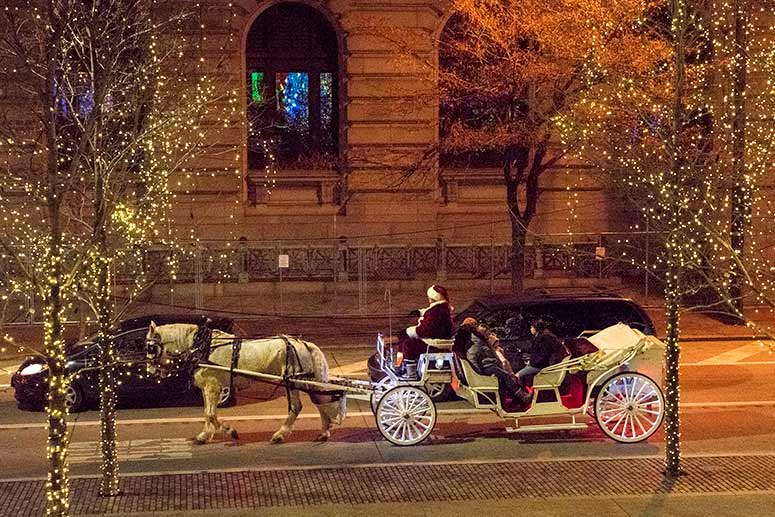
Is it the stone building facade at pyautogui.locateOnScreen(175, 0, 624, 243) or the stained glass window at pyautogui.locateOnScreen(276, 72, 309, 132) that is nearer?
the stone building facade at pyautogui.locateOnScreen(175, 0, 624, 243)

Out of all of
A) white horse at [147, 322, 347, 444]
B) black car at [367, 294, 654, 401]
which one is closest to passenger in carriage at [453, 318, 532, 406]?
white horse at [147, 322, 347, 444]

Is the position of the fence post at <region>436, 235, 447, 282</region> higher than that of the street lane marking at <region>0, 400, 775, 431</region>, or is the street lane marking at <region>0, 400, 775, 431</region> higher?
the fence post at <region>436, 235, 447, 282</region>

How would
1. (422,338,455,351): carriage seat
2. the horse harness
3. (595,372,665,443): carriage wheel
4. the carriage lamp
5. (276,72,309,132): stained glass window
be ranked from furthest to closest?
(276,72,309,132): stained glass window, the carriage lamp, (422,338,455,351): carriage seat, the horse harness, (595,372,665,443): carriage wheel

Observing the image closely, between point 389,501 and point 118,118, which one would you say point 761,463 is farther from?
point 118,118

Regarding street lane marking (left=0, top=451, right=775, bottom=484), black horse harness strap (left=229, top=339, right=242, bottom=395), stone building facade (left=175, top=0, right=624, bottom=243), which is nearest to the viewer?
street lane marking (left=0, top=451, right=775, bottom=484)

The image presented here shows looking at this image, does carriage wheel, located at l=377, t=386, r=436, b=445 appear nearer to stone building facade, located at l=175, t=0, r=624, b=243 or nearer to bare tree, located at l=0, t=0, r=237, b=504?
bare tree, located at l=0, t=0, r=237, b=504

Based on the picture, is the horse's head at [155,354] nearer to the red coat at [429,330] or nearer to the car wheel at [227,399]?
the car wheel at [227,399]

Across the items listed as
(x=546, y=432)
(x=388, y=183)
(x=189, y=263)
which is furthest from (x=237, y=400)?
(x=388, y=183)

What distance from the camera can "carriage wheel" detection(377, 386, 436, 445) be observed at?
40.5 feet

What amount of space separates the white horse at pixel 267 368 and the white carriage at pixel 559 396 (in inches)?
26.4

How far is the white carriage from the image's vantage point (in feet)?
40.5

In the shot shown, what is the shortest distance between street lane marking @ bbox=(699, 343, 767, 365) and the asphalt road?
2.46m

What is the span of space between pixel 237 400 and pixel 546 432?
509 cm

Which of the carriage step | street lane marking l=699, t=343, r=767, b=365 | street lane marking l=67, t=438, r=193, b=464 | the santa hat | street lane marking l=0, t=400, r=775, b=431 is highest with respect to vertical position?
the santa hat
